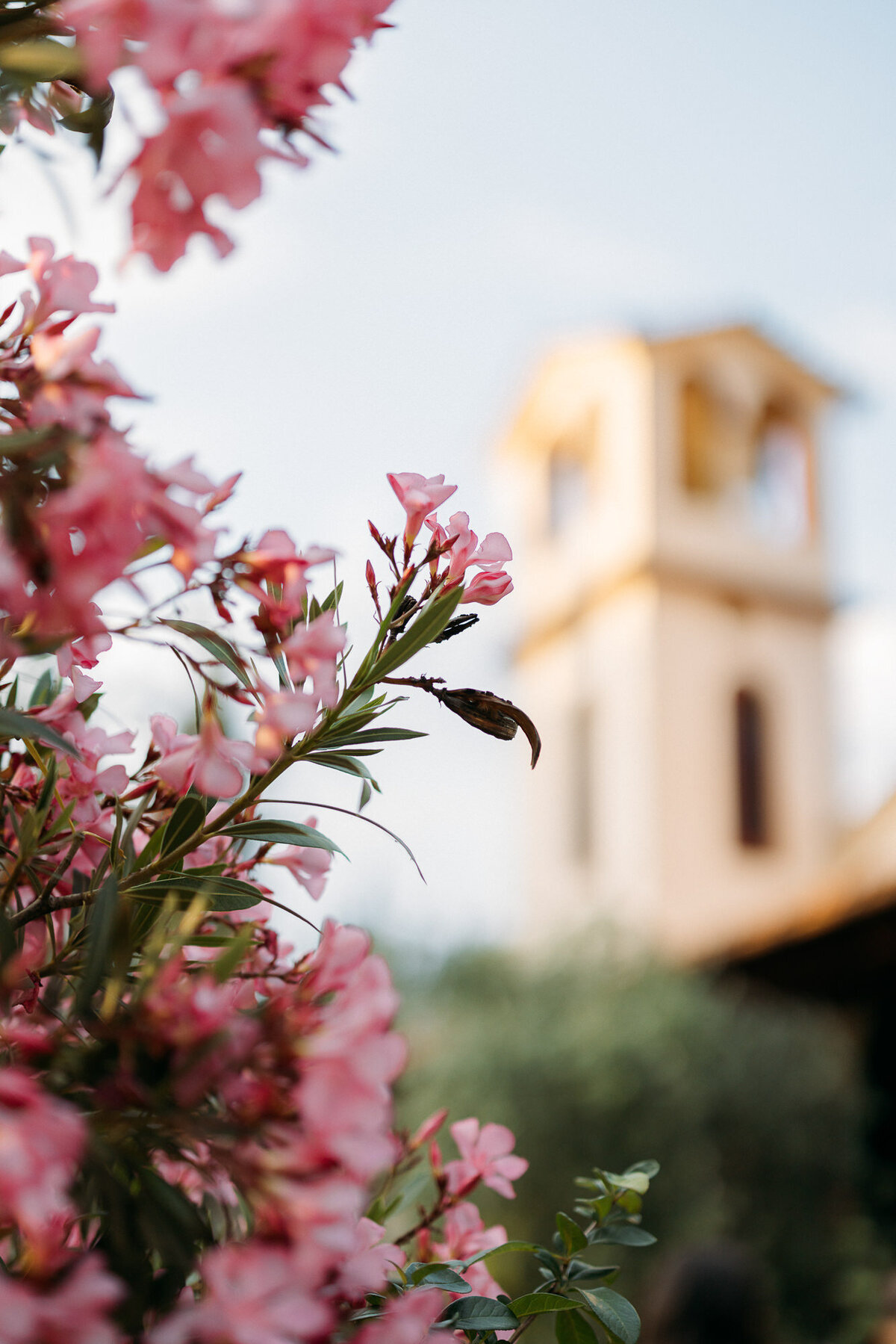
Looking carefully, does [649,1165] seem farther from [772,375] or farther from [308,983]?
[772,375]

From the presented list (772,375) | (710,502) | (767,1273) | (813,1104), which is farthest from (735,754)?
(767,1273)

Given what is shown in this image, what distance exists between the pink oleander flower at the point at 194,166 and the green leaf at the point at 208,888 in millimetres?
320

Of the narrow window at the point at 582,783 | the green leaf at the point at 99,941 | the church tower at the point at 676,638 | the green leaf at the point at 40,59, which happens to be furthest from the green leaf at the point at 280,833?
the narrow window at the point at 582,783

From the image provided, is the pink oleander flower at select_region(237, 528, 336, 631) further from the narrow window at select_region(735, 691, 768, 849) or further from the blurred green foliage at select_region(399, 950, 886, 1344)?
the narrow window at select_region(735, 691, 768, 849)

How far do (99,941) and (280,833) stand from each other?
187 millimetres

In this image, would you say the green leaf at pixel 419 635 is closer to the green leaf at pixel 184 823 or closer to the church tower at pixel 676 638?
the green leaf at pixel 184 823

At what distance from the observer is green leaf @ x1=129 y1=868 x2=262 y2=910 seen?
667mm

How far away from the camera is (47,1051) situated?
47cm

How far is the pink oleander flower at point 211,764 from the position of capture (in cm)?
58

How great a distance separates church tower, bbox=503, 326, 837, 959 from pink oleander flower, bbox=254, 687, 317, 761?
1038 centimetres

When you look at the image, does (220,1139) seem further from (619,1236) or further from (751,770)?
(751,770)

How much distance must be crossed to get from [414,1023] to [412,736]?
9134 mm

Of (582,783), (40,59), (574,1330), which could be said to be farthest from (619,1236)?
(582,783)

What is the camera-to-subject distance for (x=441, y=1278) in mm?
708
